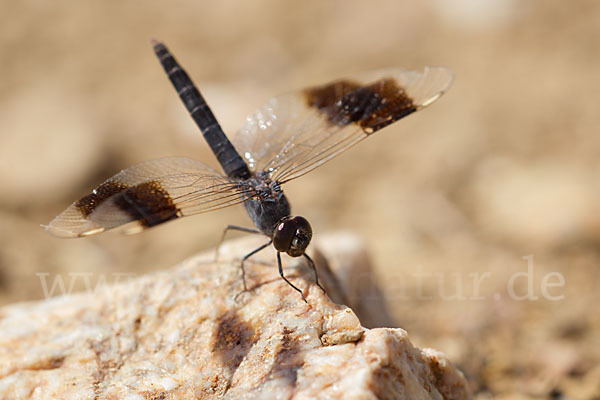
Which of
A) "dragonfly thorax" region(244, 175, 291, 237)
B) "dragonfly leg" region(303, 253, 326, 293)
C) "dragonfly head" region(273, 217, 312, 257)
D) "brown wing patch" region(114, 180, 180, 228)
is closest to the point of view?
"dragonfly leg" region(303, 253, 326, 293)

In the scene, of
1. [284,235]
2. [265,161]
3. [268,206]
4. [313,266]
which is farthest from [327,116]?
[313,266]

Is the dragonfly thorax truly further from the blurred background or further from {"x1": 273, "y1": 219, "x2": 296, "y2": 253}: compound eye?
the blurred background

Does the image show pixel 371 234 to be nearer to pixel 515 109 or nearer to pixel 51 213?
pixel 515 109

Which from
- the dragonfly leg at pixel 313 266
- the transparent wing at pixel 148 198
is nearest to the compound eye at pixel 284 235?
the dragonfly leg at pixel 313 266

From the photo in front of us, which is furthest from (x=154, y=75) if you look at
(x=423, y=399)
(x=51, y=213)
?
(x=423, y=399)

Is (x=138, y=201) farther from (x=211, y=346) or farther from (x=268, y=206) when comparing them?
(x=211, y=346)

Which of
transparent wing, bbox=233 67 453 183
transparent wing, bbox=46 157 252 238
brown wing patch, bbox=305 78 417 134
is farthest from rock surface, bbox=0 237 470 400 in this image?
brown wing patch, bbox=305 78 417 134

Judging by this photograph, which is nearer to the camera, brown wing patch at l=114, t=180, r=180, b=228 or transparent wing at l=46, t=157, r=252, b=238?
transparent wing at l=46, t=157, r=252, b=238
